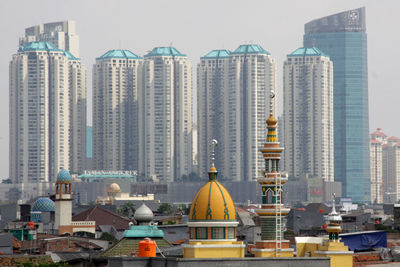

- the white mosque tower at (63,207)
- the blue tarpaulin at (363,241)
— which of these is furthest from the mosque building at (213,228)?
the white mosque tower at (63,207)

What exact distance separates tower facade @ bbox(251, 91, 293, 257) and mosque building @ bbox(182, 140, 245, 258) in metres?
2.31

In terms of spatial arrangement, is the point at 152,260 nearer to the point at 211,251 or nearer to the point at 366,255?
the point at 211,251

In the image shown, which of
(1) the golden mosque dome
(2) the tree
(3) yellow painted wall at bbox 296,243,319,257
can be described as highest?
(1) the golden mosque dome

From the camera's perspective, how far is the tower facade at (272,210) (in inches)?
1893

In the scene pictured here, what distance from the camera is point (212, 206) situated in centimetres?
4603

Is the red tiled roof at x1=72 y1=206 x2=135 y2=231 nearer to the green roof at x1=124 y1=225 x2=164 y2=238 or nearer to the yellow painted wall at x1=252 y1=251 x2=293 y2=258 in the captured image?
the green roof at x1=124 y1=225 x2=164 y2=238

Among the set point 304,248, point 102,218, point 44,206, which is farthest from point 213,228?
point 44,206

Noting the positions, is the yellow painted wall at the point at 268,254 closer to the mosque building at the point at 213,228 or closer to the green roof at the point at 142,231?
the mosque building at the point at 213,228

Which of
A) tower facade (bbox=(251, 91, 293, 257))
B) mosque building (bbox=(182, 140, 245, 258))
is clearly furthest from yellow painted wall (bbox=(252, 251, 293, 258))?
mosque building (bbox=(182, 140, 245, 258))

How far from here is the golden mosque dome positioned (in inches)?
1811

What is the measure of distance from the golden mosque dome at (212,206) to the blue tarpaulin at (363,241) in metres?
15.3

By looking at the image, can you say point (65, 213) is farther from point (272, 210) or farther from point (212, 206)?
point (212, 206)

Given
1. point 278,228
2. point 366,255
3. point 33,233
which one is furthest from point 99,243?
point 278,228

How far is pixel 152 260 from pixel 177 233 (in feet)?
109
